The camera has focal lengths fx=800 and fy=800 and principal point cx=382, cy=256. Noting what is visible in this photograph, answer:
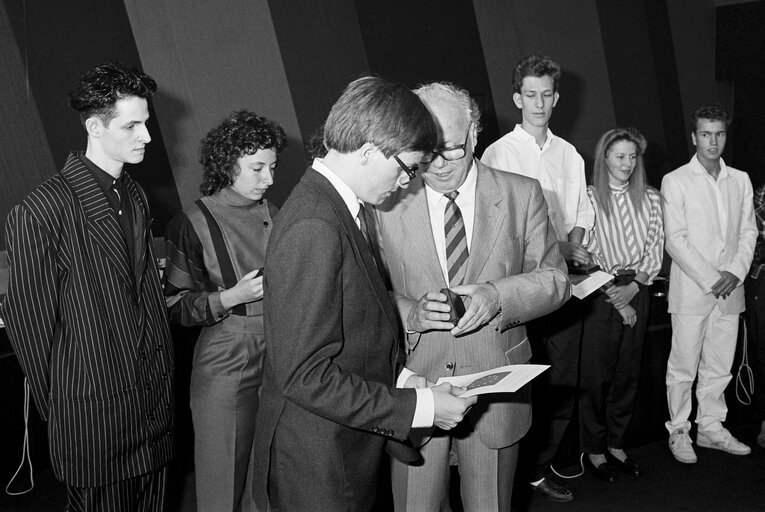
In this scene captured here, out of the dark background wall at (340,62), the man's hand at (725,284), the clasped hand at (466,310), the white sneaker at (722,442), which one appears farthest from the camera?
the white sneaker at (722,442)

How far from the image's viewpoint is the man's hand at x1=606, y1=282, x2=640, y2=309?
3.56 metres

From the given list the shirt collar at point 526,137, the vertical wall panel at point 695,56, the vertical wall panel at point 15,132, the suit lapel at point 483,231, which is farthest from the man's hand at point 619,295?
the vertical wall panel at point 695,56

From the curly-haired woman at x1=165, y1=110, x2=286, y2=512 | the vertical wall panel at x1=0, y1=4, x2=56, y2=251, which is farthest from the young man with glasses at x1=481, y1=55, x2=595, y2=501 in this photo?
the vertical wall panel at x1=0, y1=4, x2=56, y2=251

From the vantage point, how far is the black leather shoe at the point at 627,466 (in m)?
3.70

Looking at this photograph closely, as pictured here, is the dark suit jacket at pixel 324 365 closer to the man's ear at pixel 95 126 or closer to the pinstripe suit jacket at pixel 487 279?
the pinstripe suit jacket at pixel 487 279

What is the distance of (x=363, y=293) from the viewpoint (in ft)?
5.30

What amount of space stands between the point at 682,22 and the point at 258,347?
4.55m

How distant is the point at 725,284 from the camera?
3.83 meters

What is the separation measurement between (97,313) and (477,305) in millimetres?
977

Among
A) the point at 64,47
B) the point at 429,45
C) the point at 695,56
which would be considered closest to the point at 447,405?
the point at 64,47

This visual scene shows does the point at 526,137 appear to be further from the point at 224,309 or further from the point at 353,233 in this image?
the point at 353,233

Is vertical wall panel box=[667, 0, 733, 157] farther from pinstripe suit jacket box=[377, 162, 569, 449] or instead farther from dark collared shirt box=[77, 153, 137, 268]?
dark collared shirt box=[77, 153, 137, 268]

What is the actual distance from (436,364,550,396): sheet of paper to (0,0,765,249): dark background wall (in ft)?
7.31

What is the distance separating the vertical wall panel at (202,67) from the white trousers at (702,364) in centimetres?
212
